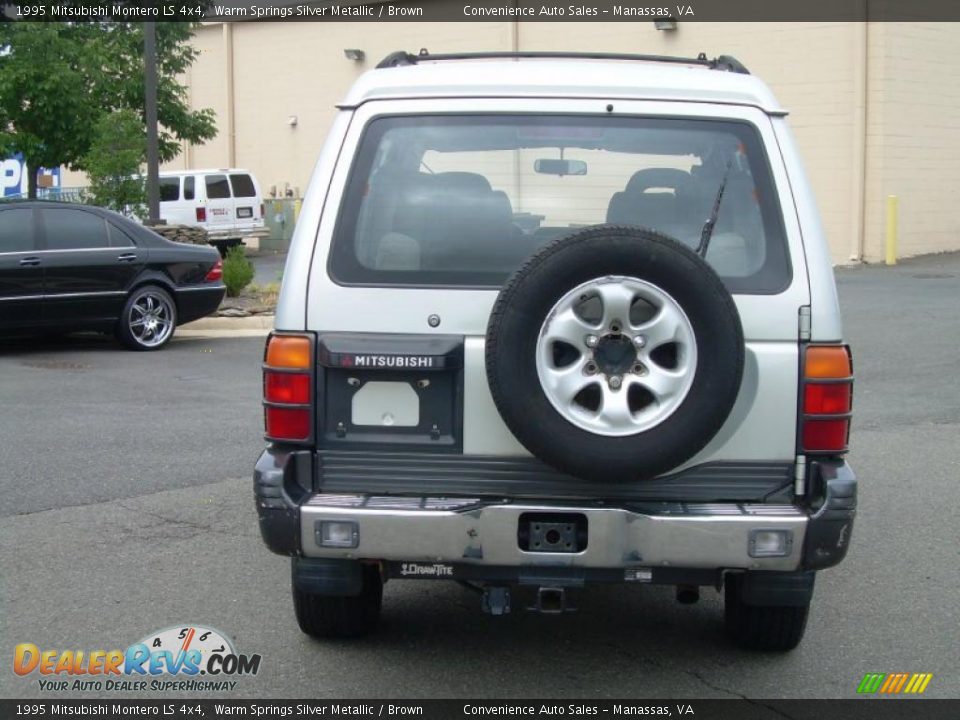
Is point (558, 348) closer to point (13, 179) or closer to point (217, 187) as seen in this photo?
point (217, 187)

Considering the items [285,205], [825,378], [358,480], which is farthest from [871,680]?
[285,205]

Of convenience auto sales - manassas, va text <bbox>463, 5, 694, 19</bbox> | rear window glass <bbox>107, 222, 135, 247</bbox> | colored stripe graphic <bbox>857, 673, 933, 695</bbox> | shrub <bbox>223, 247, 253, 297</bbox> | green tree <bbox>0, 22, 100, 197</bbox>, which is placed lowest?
colored stripe graphic <bbox>857, 673, 933, 695</bbox>

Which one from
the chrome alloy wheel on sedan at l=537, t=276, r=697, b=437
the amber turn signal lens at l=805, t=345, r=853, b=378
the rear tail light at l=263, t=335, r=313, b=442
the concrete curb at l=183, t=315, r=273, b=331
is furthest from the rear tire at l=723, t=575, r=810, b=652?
the concrete curb at l=183, t=315, r=273, b=331

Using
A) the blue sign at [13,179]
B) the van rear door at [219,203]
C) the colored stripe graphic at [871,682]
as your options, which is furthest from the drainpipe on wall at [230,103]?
the colored stripe graphic at [871,682]

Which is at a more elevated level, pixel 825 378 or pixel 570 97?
pixel 570 97

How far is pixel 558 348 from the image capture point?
4.13 metres

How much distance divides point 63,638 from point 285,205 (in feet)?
94.3

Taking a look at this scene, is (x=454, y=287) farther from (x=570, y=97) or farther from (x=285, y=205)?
(x=285, y=205)

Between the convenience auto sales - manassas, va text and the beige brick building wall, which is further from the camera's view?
the convenience auto sales - manassas, va text

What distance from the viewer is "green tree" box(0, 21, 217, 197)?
72.6ft

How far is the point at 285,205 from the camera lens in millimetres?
33250

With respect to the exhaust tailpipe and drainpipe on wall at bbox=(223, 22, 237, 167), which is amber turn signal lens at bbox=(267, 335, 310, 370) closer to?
the exhaust tailpipe

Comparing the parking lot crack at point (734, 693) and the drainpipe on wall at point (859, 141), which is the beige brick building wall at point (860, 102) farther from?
the parking lot crack at point (734, 693)

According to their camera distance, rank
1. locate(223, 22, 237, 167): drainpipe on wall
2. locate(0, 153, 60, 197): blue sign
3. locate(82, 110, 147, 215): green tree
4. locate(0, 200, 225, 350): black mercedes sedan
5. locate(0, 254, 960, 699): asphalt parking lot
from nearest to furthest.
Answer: locate(0, 254, 960, 699): asphalt parking lot < locate(0, 200, 225, 350): black mercedes sedan < locate(82, 110, 147, 215): green tree < locate(223, 22, 237, 167): drainpipe on wall < locate(0, 153, 60, 197): blue sign
